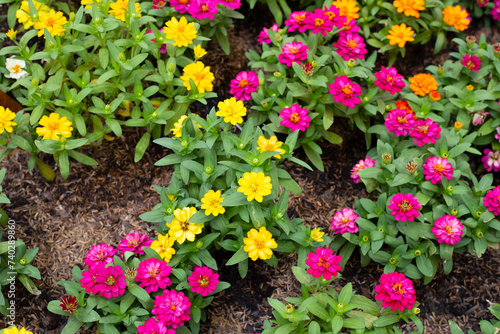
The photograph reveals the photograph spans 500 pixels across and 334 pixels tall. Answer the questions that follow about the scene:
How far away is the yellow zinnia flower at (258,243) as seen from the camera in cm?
279

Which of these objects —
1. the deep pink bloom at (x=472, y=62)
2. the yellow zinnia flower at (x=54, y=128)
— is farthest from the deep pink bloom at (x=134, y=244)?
the deep pink bloom at (x=472, y=62)

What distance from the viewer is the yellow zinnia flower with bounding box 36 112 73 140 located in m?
3.08

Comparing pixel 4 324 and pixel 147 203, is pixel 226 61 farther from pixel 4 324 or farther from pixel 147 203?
pixel 4 324

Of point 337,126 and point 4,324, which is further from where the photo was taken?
point 337,126

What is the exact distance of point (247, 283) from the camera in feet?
10.7

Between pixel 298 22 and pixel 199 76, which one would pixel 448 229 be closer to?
pixel 298 22

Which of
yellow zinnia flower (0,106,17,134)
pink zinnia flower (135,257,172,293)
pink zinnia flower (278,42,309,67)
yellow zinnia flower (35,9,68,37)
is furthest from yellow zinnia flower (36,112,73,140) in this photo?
pink zinnia flower (278,42,309,67)

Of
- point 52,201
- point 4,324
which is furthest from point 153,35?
point 4,324

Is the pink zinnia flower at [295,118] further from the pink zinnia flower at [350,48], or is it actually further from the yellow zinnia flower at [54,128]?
the yellow zinnia flower at [54,128]

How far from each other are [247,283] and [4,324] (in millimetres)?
1707

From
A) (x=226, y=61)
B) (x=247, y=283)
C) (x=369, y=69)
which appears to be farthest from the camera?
(x=226, y=61)

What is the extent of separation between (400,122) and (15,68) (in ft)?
10.4

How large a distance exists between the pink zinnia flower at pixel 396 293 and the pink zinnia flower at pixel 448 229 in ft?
1.52

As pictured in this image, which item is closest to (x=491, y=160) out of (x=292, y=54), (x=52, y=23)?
(x=292, y=54)
